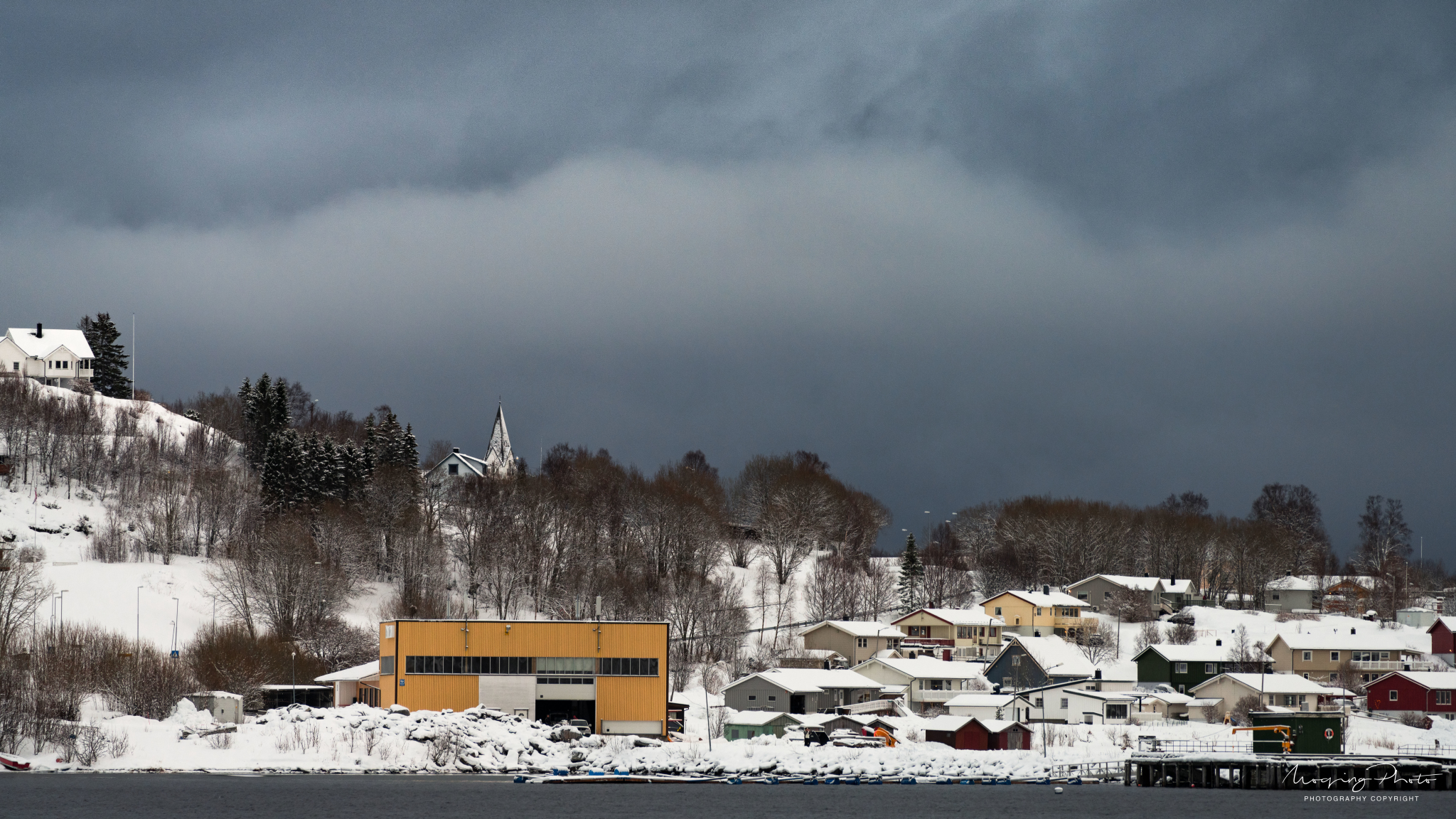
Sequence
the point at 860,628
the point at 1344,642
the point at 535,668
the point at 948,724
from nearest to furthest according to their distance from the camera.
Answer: the point at 535,668 < the point at 948,724 < the point at 1344,642 < the point at 860,628

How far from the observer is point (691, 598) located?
106m

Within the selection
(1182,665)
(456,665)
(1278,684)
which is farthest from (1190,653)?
(456,665)

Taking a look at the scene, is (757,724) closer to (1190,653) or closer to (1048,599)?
(1190,653)

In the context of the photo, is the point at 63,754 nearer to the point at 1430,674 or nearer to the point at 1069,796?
the point at 1069,796

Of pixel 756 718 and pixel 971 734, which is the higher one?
pixel 756 718

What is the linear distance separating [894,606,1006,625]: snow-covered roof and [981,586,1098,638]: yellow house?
1.40 metres

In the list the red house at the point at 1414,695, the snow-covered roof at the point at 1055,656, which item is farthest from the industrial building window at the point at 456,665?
the red house at the point at 1414,695

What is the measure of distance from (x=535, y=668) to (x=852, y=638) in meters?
38.8

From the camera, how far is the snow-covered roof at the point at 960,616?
4454 inches

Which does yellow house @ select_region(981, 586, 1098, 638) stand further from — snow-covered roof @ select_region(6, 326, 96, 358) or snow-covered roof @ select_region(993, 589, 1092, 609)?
snow-covered roof @ select_region(6, 326, 96, 358)

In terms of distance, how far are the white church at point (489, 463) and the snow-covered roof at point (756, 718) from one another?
5736 cm

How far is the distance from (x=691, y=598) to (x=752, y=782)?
3731 cm

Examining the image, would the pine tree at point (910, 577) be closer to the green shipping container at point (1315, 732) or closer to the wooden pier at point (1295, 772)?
the green shipping container at point (1315, 732)

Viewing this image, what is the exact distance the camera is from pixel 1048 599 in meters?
118
